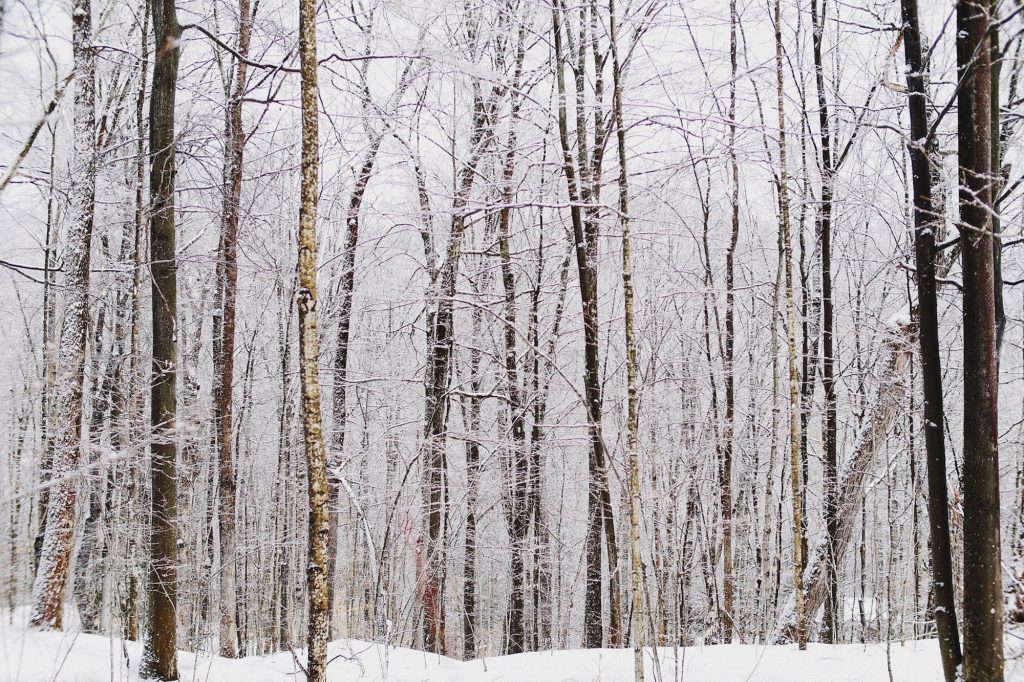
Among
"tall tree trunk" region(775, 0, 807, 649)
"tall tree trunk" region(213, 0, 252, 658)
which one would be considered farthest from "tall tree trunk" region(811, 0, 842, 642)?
"tall tree trunk" region(213, 0, 252, 658)

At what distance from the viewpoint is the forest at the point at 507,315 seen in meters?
4.96

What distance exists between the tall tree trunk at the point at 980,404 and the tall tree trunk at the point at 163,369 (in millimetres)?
6384

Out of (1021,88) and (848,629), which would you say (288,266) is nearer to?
(1021,88)

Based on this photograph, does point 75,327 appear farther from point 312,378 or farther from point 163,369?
point 312,378

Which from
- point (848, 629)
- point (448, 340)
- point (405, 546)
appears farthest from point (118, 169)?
point (848, 629)

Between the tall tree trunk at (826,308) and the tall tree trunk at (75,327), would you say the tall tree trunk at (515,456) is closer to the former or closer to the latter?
the tall tree trunk at (826,308)

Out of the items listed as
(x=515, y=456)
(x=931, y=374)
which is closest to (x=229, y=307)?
(x=515, y=456)

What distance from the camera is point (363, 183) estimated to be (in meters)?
10.4

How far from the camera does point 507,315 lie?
31.1 feet

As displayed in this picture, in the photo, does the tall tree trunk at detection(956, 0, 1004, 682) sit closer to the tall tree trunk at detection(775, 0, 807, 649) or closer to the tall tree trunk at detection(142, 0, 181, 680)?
the tall tree trunk at detection(775, 0, 807, 649)

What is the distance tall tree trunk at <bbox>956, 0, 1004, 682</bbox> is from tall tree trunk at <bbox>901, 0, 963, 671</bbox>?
0.34 m

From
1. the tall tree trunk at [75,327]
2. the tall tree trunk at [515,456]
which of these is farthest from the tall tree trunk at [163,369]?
the tall tree trunk at [515,456]

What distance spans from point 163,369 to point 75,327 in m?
2.85

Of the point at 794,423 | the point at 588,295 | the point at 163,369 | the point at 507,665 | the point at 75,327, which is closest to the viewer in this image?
the point at 163,369
